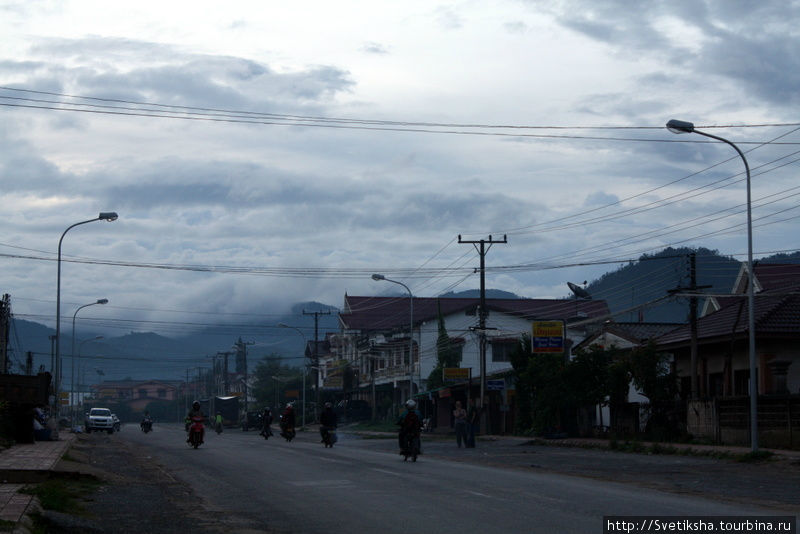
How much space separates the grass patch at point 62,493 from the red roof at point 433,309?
5825 cm

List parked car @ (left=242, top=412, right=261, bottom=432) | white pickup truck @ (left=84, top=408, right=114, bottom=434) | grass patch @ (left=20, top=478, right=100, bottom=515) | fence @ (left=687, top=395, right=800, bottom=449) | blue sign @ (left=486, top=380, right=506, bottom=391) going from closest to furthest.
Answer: grass patch @ (left=20, top=478, right=100, bottom=515) → fence @ (left=687, top=395, right=800, bottom=449) → blue sign @ (left=486, top=380, right=506, bottom=391) → white pickup truck @ (left=84, top=408, right=114, bottom=434) → parked car @ (left=242, top=412, right=261, bottom=432)

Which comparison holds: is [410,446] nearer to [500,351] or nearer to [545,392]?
[545,392]

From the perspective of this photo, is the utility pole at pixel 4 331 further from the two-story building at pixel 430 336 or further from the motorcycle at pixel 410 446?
the motorcycle at pixel 410 446

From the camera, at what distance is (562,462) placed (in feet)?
91.8

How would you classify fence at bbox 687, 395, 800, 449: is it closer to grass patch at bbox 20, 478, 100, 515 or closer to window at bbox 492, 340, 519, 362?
grass patch at bbox 20, 478, 100, 515

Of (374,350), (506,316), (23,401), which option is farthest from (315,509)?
(374,350)

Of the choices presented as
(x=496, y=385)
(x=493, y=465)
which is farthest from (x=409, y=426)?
(x=496, y=385)

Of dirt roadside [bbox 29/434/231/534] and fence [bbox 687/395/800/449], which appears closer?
dirt roadside [bbox 29/434/231/534]

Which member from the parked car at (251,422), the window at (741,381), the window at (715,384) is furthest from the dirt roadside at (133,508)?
the parked car at (251,422)

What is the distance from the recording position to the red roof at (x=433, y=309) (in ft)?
274

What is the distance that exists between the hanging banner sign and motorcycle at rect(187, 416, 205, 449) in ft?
51.3

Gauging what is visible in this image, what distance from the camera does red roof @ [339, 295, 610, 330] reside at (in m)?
83.4

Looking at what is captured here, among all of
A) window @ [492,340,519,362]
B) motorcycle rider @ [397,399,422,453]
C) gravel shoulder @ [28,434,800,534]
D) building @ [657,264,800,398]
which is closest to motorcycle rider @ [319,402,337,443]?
gravel shoulder @ [28,434,800,534]

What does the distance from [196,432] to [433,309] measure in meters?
58.6
